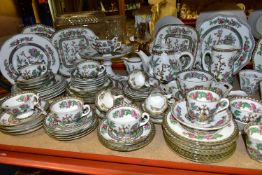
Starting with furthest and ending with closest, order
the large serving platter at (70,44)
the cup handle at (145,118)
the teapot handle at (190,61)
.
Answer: the large serving platter at (70,44) < the teapot handle at (190,61) < the cup handle at (145,118)

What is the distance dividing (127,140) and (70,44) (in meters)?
0.57

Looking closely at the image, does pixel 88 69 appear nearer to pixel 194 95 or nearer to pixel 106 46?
pixel 106 46

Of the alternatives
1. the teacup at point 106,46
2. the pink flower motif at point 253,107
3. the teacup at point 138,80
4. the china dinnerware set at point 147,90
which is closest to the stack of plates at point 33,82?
the china dinnerware set at point 147,90

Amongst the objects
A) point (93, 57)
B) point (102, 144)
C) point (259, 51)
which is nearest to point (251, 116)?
point (259, 51)

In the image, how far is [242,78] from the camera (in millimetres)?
822

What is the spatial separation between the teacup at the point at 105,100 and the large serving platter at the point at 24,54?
33cm

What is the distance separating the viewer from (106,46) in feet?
2.90

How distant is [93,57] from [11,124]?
0.36 metres

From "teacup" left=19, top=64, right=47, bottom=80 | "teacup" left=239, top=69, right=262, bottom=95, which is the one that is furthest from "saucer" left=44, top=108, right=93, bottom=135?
"teacup" left=239, top=69, right=262, bottom=95

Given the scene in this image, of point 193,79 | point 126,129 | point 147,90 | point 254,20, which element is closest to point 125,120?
point 126,129

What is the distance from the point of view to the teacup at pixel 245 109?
25.3 inches

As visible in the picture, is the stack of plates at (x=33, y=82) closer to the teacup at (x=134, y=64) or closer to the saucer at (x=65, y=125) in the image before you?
the saucer at (x=65, y=125)

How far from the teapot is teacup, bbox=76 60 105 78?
0.63ft

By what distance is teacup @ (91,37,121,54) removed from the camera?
88 centimetres
